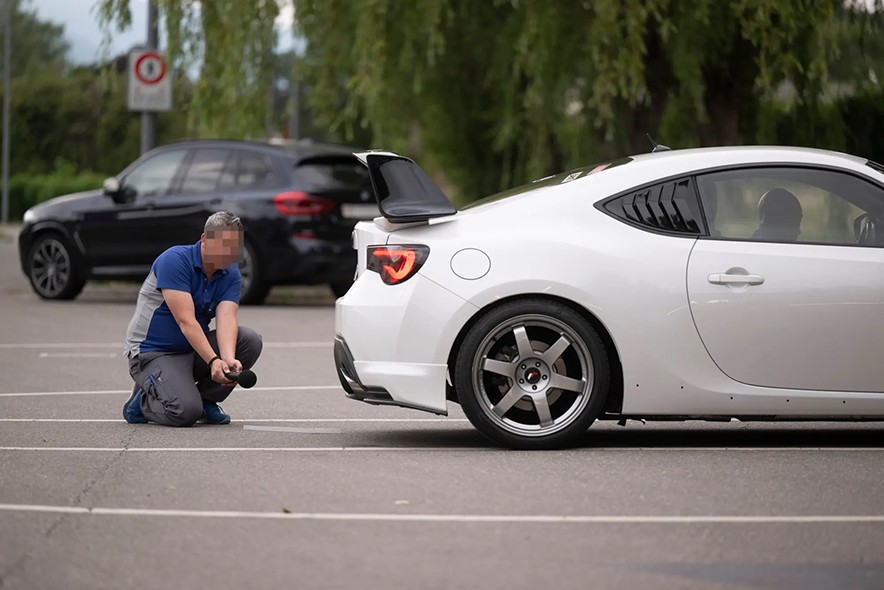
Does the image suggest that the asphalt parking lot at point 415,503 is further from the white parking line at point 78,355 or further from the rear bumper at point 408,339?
the white parking line at point 78,355

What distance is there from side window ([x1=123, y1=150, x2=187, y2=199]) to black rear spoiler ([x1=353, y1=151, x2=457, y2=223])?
393 inches

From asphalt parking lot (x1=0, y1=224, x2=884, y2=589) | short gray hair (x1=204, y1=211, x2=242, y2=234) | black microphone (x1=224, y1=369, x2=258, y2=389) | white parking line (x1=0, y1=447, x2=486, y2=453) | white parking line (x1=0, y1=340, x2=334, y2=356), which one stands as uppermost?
short gray hair (x1=204, y1=211, x2=242, y2=234)

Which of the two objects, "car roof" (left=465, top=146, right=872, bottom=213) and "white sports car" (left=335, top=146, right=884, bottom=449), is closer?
"white sports car" (left=335, top=146, right=884, bottom=449)

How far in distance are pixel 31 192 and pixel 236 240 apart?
47.9 metres

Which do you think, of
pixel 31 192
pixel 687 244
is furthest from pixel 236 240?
pixel 31 192

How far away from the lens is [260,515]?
579 centimetres

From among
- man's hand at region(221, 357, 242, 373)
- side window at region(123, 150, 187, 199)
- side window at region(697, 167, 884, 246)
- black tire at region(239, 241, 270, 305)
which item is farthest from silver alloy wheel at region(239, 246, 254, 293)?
side window at region(697, 167, 884, 246)

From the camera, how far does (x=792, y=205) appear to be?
7383mm

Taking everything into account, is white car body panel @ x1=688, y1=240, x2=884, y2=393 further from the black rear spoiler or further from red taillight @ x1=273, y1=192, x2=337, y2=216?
red taillight @ x1=273, y1=192, x2=337, y2=216

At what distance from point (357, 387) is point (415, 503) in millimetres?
1428

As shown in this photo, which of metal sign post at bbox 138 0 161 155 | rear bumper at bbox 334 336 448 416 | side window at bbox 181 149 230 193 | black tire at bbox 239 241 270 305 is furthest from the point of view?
metal sign post at bbox 138 0 161 155

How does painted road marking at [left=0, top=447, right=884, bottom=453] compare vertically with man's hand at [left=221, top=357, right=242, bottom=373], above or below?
below

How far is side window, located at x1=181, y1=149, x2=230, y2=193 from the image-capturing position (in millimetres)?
16984

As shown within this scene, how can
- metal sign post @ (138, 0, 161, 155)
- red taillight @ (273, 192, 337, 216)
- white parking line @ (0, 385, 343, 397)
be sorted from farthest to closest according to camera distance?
metal sign post @ (138, 0, 161, 155) → red taillight @ (273, 192, 337, 216) → white parking line @ (0, 385, 343, 397)
